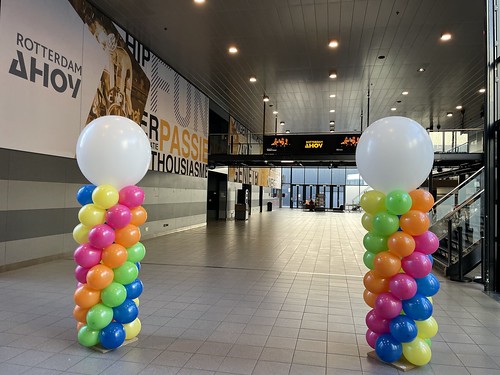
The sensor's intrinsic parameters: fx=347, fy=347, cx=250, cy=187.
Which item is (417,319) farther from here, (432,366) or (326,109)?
(326,109)

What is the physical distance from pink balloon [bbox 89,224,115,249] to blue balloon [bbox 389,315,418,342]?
2.39 m

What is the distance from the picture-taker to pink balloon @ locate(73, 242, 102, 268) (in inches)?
113

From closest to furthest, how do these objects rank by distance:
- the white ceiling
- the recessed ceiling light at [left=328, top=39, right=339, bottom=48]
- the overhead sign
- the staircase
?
the staircase → the white ceiling → the recessed ceiling light at [left=328, top=39, right=339, bottom=48] → the overhead sign

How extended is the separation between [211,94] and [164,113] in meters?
3.07

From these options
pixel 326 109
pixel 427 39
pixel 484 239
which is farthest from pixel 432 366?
pixel 326 109

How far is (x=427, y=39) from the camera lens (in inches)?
299

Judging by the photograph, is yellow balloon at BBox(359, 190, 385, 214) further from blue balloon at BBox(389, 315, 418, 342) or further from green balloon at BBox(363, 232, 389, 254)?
blue balloon at BBox(389, 315, 418, 342)

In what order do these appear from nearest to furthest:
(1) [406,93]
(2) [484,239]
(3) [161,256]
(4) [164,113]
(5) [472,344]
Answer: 1. (5) [472,344]
2. (2) [484,239]
3. (3) [161,256]
4. (4) [164,113]
5. (1) [406,93]

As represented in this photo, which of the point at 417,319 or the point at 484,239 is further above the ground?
the point at 484,239

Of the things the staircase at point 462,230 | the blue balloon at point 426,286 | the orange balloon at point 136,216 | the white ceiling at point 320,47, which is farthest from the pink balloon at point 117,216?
the staircase at point 462,230

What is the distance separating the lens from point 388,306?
2.71 meters

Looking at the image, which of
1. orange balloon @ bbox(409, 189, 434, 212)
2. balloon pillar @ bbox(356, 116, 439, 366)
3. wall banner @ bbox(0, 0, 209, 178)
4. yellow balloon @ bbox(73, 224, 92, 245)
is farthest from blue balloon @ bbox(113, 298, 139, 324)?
wall banner @ bbox(0, 0, 209, 178)

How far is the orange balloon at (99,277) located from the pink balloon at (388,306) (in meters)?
2.21

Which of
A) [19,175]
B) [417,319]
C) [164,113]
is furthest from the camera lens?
[164,113]
